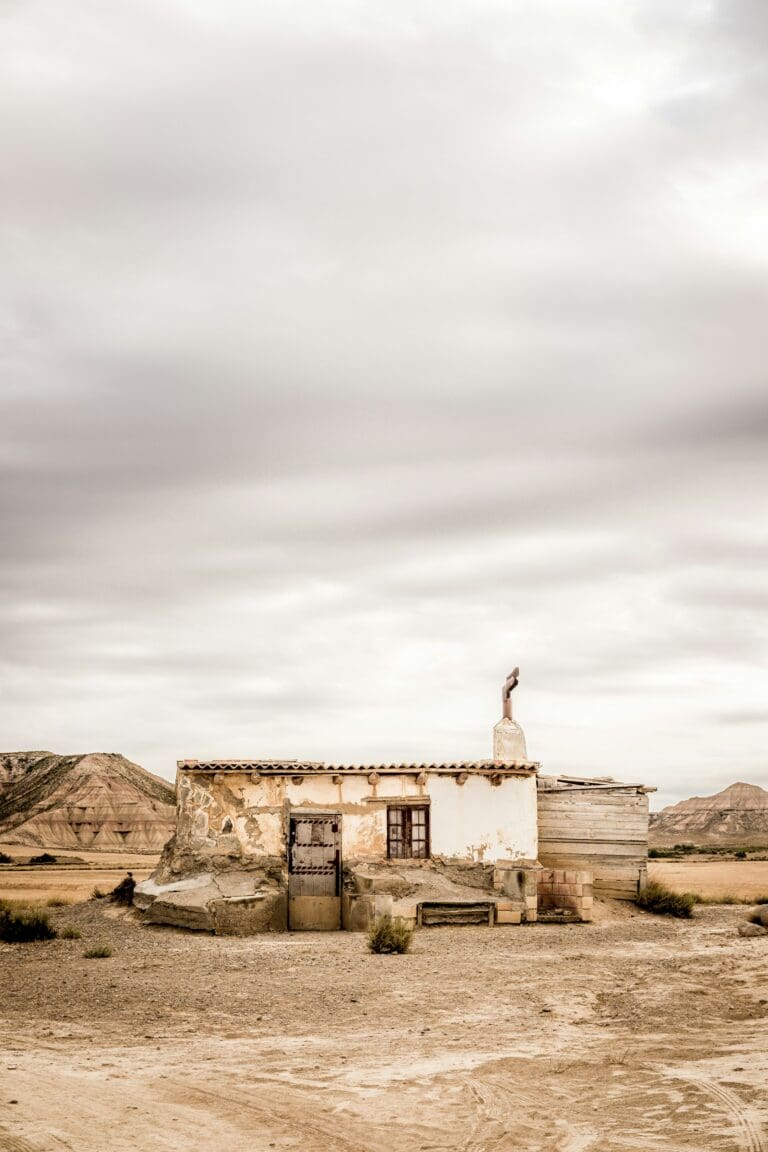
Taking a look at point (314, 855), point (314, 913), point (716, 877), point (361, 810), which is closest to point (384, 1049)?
point (314, 913)

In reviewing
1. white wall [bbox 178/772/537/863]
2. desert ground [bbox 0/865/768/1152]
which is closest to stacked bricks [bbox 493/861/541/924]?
white wall [bbox 178/772/537/863]

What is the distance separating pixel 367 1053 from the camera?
10.0 meters

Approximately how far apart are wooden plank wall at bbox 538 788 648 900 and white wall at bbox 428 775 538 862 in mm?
1395

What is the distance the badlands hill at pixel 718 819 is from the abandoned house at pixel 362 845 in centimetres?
7155

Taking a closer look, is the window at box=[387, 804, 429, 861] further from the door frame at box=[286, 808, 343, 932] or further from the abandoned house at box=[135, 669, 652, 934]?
the door frame at box=[286, 808, 343, 932]

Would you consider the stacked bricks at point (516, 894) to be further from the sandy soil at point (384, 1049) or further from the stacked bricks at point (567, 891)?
the sandy soil at point (384, 1049)

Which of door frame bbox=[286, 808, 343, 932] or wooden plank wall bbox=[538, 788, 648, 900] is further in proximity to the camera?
wooden plank wall bbox=[538, 788, 648, 900]

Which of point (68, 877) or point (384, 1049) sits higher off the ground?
point (68, 877)

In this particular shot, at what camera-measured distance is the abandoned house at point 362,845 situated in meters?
21.6

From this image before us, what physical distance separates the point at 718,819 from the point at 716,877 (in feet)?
253

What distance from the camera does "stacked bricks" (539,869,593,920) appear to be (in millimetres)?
22531

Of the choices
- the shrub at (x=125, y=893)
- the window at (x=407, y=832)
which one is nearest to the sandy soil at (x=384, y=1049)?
the window at (x=407, y=832)

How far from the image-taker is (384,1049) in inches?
402

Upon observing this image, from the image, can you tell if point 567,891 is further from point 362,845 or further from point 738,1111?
point 738,1111
